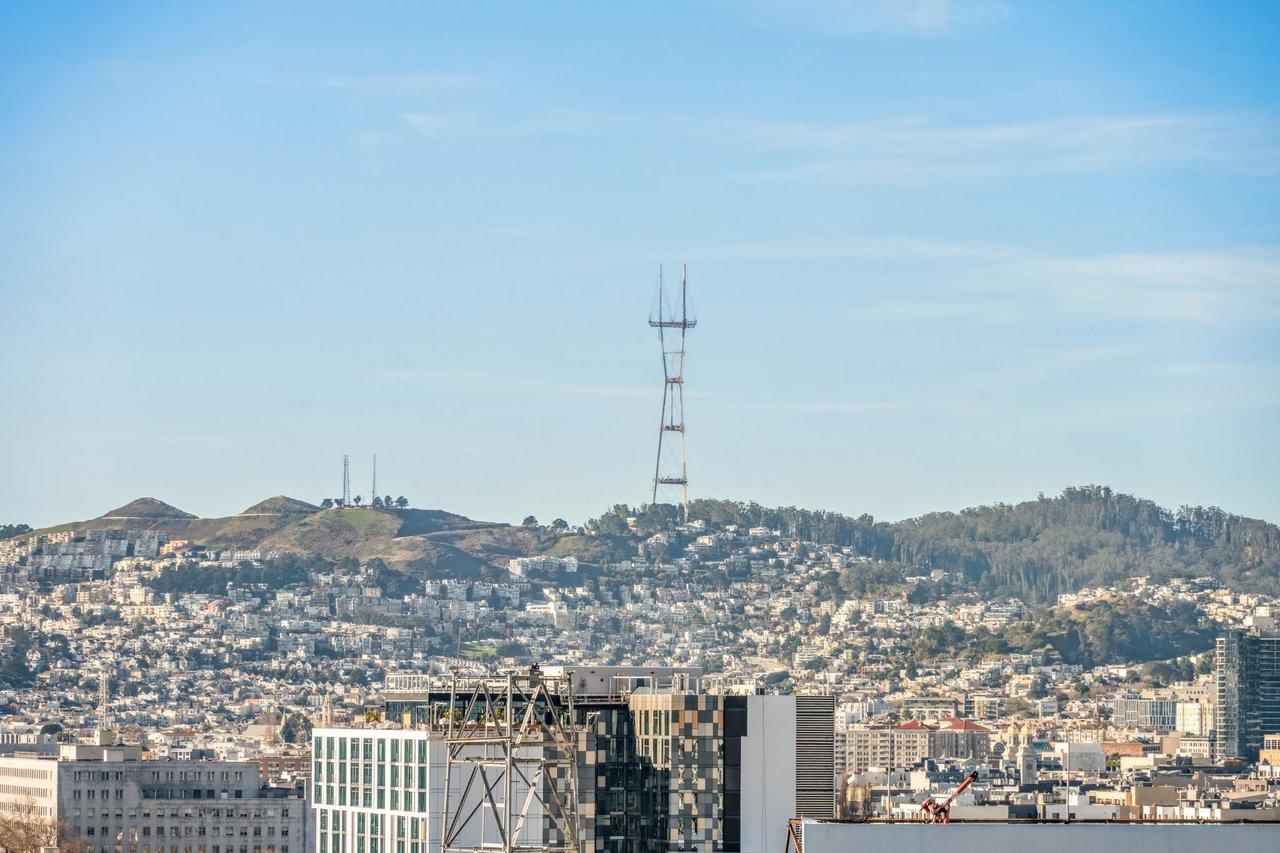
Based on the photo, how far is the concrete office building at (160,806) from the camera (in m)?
146

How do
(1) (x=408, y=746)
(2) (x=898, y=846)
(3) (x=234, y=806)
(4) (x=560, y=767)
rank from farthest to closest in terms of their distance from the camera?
1. (3) (x=234, y=806)
2. (1) (x=408, y=746)
3. (4) (x=560, y=767)
4. (2) (x=898, y=846)

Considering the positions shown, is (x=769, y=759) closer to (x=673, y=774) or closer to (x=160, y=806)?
(x=673, y=774)

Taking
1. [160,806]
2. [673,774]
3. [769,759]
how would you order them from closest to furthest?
[673,774] < [769,759] < [160,806]

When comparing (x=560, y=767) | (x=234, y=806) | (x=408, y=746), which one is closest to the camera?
(x=560, y=767)

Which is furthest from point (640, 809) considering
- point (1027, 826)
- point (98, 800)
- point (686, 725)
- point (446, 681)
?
point (98, 800)

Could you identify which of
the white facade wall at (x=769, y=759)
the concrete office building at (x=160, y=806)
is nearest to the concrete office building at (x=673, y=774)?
the white facade wall at (x=769, y=759)

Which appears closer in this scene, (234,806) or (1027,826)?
(1027,826)

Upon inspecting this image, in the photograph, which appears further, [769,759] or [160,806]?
[160,806]

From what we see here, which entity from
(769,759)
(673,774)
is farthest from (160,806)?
(769,759)

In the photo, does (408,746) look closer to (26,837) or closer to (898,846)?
(898,846)

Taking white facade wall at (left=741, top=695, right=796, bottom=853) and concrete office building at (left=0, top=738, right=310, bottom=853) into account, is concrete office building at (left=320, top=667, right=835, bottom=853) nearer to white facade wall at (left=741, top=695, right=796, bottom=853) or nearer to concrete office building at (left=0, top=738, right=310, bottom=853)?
white facade wall at (left=741, top=695, right=796, bottom=853)

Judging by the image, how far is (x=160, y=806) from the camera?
14788 centimetres

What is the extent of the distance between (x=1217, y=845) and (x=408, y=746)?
164 feet

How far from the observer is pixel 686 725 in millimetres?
80438
